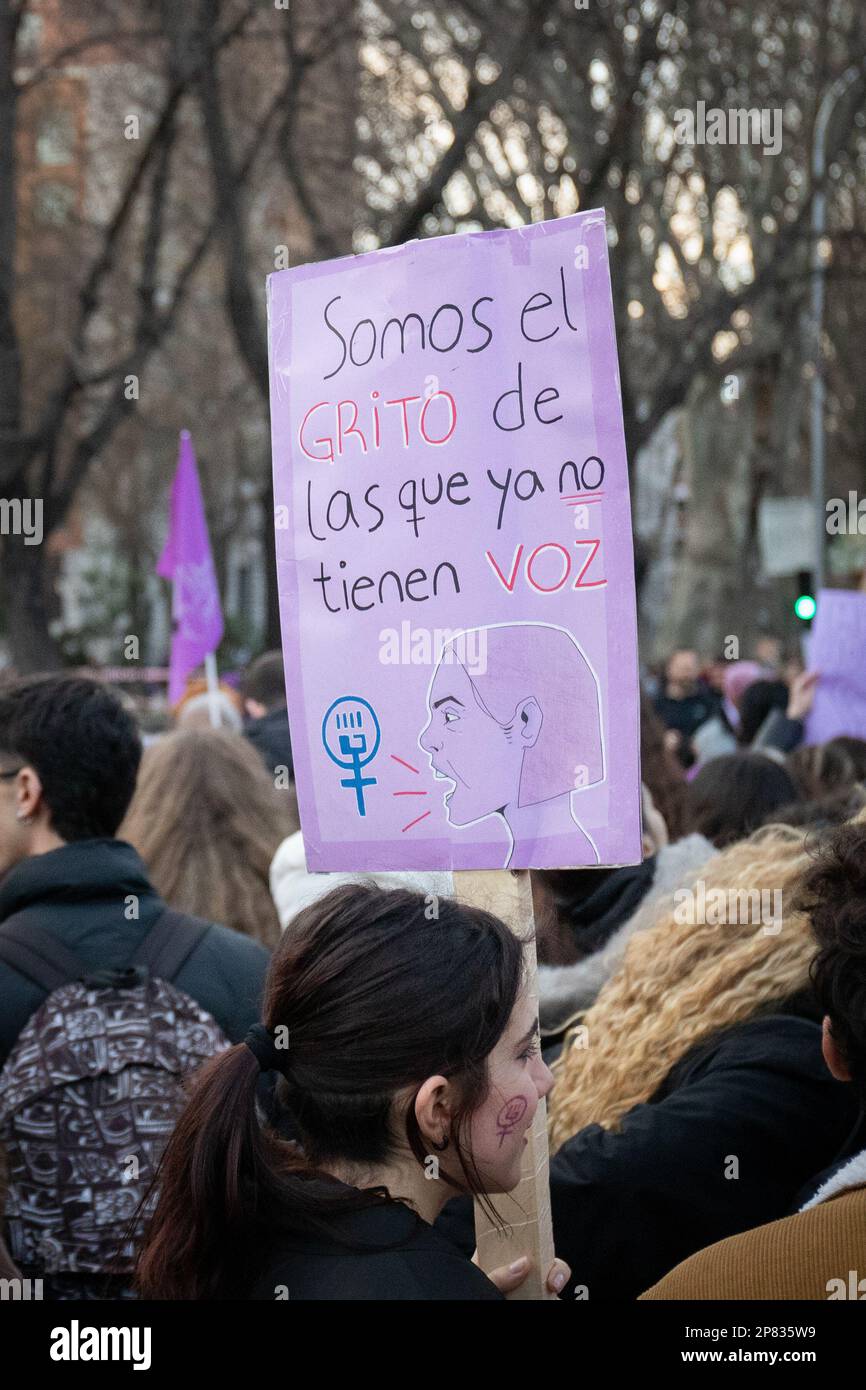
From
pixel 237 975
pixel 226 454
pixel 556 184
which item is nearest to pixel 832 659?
pixel 237 975

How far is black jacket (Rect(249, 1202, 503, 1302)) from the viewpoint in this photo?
1.74 meters

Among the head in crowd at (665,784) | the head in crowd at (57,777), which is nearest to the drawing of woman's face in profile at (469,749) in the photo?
the head in crowd at (57,777)

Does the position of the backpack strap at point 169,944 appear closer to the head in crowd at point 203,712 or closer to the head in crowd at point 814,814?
the head in crowd at point 814,814

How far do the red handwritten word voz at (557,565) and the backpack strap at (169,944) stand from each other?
106 cm

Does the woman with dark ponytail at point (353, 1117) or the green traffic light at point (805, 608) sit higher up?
the green traffic light at point (805, 608)

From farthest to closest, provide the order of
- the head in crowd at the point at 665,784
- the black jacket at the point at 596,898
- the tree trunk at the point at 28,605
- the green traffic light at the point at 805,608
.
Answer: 1. the tree trunk at the point at 28,605
2. the green traffic light at the point at 805,608
3. the head in crowd at the point at 665,784
4. the black jacket at the point at 596,898

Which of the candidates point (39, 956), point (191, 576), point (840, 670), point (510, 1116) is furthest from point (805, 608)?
point (510, 1116)

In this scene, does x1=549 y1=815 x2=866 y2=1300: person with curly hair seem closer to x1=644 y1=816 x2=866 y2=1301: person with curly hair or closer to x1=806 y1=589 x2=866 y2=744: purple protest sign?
x1=644 y1=816 x2=866 y2=1301: person with curly hair

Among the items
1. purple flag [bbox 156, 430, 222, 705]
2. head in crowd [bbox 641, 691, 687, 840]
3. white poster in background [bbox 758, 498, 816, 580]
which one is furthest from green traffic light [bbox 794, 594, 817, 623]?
white poster in background [bbox 758, 498, 816, 580]

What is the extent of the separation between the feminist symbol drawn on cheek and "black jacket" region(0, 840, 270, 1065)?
1.01 m

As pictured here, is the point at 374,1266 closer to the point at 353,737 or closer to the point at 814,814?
the point at 353,737

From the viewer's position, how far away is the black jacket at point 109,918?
2.93 metres

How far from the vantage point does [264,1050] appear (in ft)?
6.20
